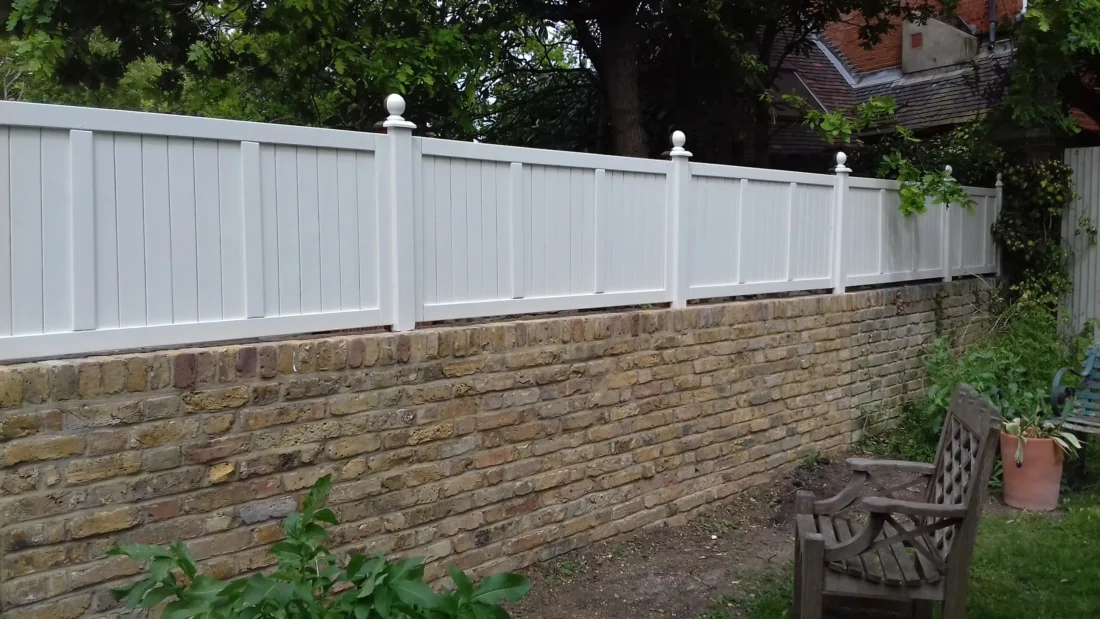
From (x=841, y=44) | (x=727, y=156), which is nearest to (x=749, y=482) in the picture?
(x=727, y=156)

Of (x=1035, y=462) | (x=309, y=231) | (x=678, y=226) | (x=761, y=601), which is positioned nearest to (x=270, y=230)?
(x=309, y=231)

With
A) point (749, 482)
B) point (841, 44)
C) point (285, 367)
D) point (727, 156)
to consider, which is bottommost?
point (749, 482)

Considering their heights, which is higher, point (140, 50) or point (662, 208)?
point (140, 50)

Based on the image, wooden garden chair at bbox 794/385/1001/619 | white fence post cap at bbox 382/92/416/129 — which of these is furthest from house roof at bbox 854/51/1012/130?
white fence post cap at bbox 382/92/416/129

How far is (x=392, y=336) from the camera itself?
13.2 feet

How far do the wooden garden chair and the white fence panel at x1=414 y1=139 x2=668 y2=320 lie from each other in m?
1.89

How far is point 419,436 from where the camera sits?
4.12 m

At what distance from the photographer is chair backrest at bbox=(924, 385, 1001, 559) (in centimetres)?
345

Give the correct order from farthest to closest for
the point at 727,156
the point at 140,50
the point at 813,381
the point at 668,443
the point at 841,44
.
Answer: the point at 841,44, the point at 727,156, the point at 140,50, the point at 813,381, the point at 668,443

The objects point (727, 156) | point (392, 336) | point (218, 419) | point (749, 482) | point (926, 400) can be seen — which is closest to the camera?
point (218, 419)

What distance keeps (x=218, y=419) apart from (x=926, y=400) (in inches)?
239

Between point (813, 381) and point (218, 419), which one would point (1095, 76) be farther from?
point (218, 419)

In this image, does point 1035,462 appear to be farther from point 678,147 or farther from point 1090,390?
point 678,147

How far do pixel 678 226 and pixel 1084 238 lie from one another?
5.78m
